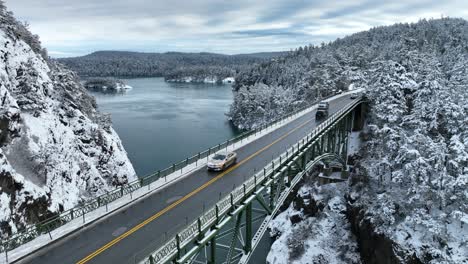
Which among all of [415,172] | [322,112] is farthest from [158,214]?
[322,112]

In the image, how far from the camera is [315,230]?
42.4 meters

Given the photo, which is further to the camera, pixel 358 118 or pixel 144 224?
pixel 358 118

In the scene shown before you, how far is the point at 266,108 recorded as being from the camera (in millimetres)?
103938

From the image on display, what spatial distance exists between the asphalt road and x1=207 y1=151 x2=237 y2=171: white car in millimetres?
644

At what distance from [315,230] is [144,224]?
2973 centimetres

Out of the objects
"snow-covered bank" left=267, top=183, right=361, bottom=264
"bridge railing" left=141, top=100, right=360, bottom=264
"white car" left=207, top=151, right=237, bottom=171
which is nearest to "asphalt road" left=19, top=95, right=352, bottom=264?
"white car" left=207, top=151, right=237, bottom=171

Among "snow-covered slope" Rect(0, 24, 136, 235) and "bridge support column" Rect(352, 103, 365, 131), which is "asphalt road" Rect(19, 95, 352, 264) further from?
"bridge support column" Rect(352, 103, 365, 131)

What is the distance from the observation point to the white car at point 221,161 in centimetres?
2674

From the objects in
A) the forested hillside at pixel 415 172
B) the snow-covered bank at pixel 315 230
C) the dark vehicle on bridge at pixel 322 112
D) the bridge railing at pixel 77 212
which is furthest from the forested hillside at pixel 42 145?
the forested hillside at pixel 415 172

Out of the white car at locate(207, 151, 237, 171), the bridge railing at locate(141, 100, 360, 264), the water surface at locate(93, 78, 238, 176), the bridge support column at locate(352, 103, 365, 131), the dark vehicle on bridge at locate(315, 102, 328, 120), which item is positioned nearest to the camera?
the bridge railing at locate(141, 100, 360, 264)

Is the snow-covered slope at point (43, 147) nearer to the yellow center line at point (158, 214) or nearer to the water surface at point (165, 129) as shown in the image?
the water surface at point (165, 129)

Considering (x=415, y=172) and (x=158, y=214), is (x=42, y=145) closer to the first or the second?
(x=158, y=214)

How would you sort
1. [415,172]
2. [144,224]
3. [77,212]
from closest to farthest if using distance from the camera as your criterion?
[144,224]
[77,212]
[415,172]

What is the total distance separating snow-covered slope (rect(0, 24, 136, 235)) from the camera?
32156mm
